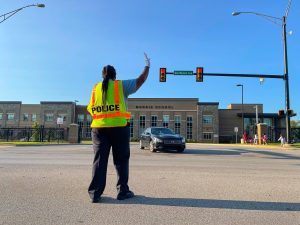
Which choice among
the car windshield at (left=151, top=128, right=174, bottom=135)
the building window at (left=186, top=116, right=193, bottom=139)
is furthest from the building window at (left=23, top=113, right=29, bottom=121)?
the car windshield at (left=151, top=128, right=174, bottom=135)

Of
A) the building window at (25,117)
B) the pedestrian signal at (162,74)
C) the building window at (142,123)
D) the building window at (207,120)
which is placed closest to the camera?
the pedestrian signal at (162,74)

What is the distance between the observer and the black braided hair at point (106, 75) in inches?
198

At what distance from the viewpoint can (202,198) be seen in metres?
5.06

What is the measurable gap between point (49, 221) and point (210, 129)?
80911mm

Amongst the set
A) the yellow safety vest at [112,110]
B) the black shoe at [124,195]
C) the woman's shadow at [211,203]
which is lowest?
the woman's shadow at [211,203]

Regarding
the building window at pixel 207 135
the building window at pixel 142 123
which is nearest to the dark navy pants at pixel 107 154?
the building window at pixel 142 123

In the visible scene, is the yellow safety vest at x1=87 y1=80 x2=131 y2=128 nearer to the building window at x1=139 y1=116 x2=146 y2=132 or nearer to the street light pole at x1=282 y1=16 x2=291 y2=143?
the street light pole at x1=282 y1=16 x2=291 y2=143

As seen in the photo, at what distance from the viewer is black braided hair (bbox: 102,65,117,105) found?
502 centimetres

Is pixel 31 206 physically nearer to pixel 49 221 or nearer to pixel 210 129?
pixel 49 221

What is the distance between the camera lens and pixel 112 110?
4.95 meters

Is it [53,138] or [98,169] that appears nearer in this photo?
[98,169]

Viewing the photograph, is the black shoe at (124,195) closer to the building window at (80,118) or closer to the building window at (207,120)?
the building window at (207,120)

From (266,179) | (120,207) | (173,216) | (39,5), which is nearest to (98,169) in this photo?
(120,207)

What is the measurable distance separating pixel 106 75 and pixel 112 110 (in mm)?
540
